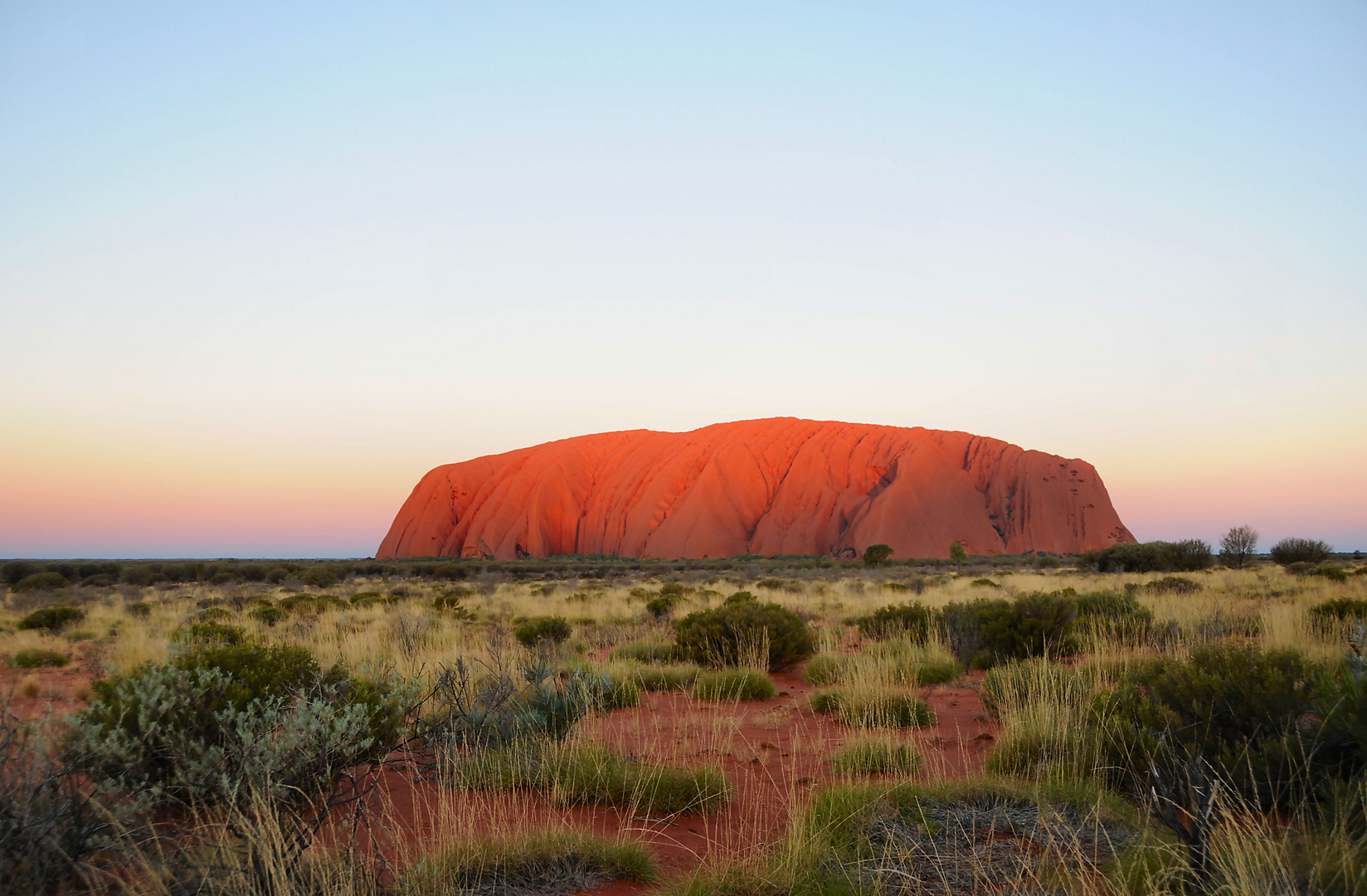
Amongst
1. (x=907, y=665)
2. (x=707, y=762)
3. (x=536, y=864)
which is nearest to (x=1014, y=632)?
(x=907, y=665)

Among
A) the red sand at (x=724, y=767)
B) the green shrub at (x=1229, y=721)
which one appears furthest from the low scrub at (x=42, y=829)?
the green shrub at (x=1229, y=721)

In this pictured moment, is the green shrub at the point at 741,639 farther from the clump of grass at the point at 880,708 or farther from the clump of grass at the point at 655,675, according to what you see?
the clump of grass at the point at 880,708

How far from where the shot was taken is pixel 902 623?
11.8 metres

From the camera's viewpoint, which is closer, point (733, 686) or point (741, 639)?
point (733, 686)

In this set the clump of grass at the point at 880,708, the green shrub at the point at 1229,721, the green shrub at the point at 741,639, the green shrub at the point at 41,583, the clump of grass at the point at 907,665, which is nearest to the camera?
the green shrub at the point at 1229,721

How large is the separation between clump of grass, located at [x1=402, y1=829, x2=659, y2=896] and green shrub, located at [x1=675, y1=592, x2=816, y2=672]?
632 cm

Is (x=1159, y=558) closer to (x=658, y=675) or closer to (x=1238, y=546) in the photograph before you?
(x=1238, y=546)

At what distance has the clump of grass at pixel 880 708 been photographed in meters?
6.48

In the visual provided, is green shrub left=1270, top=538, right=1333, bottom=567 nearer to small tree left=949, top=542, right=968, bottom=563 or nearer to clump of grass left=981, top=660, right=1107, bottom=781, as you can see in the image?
small tree left=949, top=542, right=968, bottom=563

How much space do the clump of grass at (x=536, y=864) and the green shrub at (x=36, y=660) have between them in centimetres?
1126

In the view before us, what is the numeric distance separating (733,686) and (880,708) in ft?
7.07

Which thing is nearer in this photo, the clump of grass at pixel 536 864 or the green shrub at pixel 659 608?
the clump of grass at pixel 536 864

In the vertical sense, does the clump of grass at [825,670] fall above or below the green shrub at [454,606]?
above

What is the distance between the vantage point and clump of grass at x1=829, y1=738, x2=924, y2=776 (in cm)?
511
